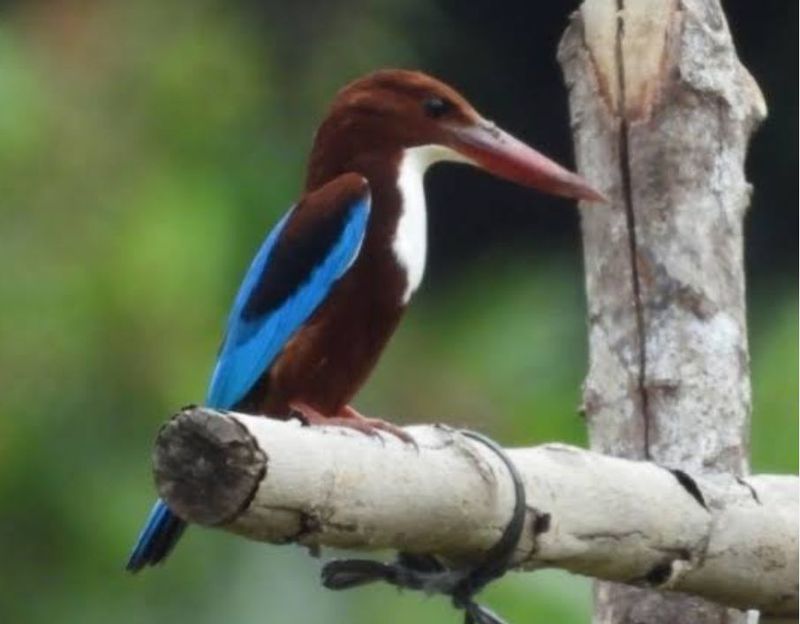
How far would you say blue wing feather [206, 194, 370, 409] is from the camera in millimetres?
3443

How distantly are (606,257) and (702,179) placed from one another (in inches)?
4.8

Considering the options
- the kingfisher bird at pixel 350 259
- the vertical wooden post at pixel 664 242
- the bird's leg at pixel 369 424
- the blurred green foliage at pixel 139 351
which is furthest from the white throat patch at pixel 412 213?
the blurred green foliage at pixel 139 351

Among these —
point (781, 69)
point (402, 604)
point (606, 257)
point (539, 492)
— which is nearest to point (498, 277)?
point (781, 69)

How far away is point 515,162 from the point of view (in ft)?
11.1

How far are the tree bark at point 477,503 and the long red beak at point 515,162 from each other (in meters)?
0.24

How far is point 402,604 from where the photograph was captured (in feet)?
16.8

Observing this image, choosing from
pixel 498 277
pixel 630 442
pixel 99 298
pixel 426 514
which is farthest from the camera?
pixel 498 277

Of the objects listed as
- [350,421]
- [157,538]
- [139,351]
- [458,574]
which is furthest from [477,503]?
[139,351]

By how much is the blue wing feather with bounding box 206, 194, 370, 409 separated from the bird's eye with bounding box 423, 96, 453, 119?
10 cm

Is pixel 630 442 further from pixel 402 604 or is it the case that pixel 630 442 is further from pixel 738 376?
pixel 402 604

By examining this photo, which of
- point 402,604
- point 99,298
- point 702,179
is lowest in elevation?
point 402,604

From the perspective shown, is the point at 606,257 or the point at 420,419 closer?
the point at 606,257

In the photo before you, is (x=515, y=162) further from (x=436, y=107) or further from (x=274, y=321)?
(x=274, y=321)

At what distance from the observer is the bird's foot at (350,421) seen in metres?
Result: 3.13
